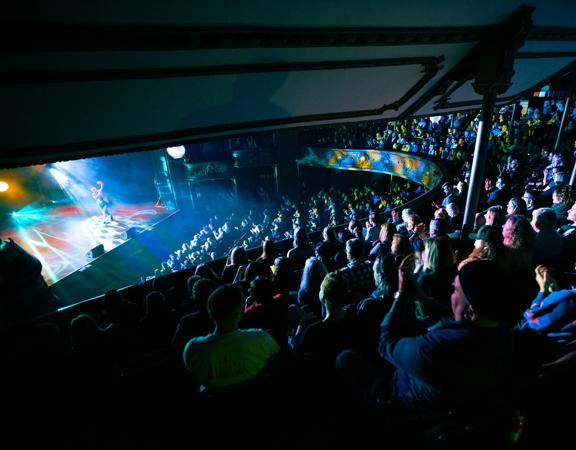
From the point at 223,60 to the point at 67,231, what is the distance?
1746 cm

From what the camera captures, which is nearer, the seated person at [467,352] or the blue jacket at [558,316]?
the seated person at [467,352]

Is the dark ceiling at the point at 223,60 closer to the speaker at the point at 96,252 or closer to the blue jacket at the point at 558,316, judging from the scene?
the blue jacket at the point at 558,316

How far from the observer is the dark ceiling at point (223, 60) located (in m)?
1.77

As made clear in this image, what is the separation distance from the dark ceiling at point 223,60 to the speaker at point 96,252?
10.9m

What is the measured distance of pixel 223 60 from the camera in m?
2.42

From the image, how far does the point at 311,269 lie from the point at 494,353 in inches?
77.2

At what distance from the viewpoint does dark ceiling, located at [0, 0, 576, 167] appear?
5.82ft

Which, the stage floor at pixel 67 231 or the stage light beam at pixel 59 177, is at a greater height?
the stage light beam at pixel 59 177

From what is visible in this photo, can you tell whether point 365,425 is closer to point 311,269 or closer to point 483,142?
point 311,269

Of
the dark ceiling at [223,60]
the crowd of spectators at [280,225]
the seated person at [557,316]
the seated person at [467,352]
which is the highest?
the dark ceiling at [223,60]

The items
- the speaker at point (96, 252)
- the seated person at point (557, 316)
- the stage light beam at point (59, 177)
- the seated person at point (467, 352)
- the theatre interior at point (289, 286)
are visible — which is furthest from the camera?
the stage light beam at point (59, 177)

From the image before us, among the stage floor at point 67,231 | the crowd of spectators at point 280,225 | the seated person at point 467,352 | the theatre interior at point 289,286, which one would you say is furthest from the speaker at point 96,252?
the seated person at point 467,352

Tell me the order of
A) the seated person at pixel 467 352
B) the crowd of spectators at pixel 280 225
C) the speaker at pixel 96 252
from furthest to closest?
the speaker at pixel 96 252 → the crowd of spectators at pixel 280 225 → the seated person at pixel 467 352

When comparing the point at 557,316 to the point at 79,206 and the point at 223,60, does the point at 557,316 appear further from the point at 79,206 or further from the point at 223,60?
the point at 79,206
